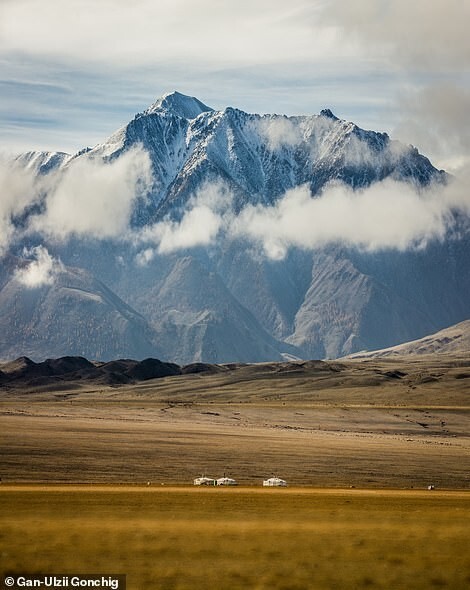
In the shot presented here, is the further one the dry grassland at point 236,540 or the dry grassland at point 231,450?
the dry grassland at point 231,450

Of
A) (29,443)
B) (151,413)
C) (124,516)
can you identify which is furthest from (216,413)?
(124,516)

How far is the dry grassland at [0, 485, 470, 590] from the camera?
116 feet

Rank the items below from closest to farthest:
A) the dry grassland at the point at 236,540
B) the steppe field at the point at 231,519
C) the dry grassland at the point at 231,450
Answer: the dry grassland at the point at 236,540 < the steppe field at the point at 231,519 < the dry grassland at the point at 231,450

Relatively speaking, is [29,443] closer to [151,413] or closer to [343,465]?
[343,465]

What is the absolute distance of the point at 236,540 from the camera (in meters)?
39.9

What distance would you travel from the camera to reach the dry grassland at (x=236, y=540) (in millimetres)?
35344

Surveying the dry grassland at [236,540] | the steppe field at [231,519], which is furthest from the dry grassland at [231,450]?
the dry grassland at [236,540]

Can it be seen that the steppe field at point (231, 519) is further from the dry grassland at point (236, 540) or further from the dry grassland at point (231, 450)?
the dry grassland at point (231, 450)

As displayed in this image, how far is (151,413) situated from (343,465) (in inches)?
3386

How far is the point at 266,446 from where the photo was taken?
4358 inches

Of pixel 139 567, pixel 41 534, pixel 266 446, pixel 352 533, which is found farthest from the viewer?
pixel 266 446

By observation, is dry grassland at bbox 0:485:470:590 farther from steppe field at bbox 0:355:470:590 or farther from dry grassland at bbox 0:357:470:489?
dry grassland at bbox 0:357:470:489

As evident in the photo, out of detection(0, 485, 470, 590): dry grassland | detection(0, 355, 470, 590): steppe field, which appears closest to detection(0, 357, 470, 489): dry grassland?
detection(0, 355, 470, 590): steppe field

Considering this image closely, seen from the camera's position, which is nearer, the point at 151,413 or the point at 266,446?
the point at 266,446
